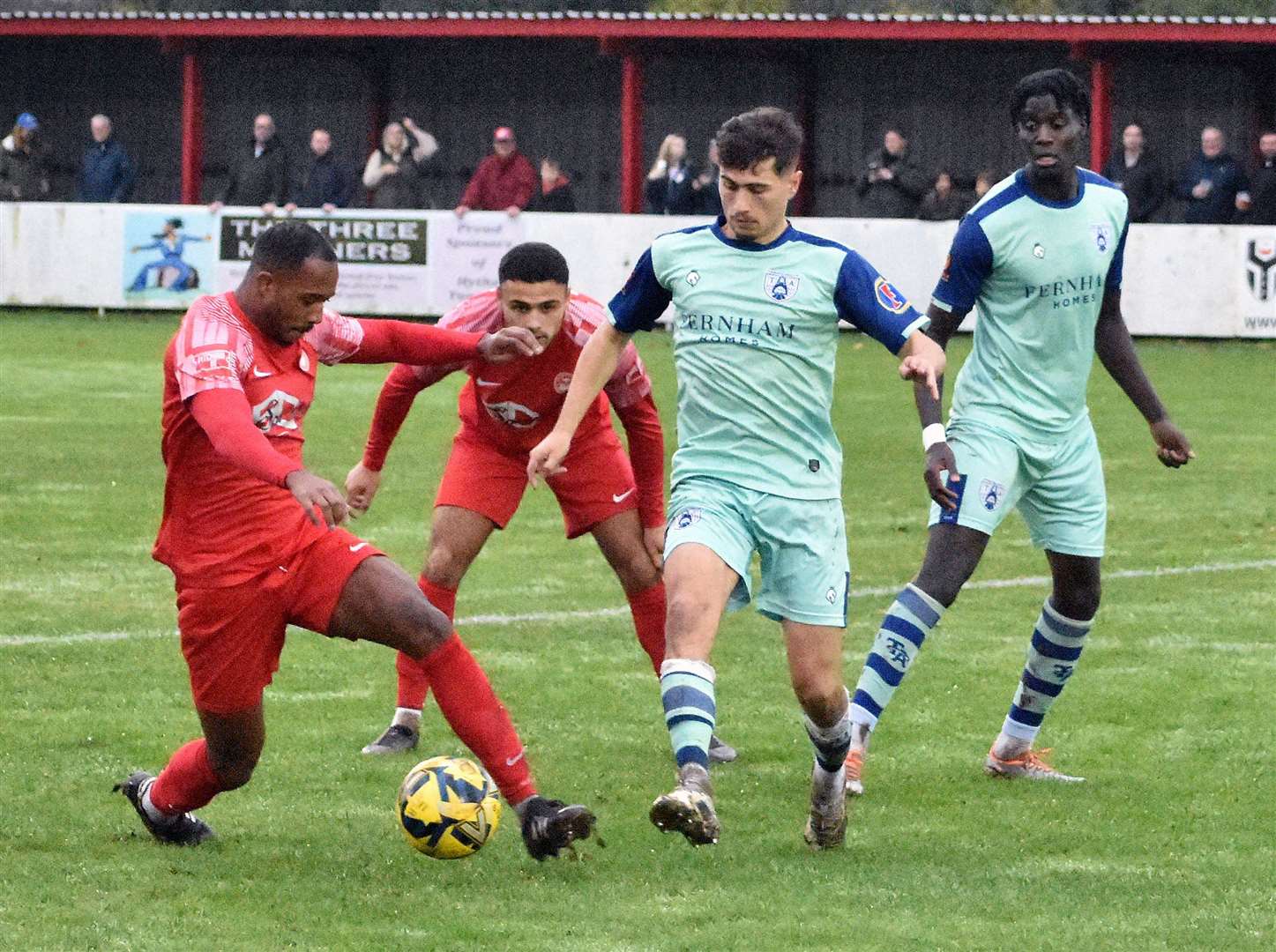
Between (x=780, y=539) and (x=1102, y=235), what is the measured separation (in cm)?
176

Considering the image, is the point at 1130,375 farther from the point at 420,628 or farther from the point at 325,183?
the point at 325,183

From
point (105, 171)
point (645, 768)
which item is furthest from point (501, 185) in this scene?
point (645, 768)

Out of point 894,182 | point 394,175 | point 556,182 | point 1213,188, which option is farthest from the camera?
point 394,175

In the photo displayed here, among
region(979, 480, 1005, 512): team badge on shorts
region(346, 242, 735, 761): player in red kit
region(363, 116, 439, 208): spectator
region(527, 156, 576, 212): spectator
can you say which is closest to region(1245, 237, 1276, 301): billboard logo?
region(527, 156, 576, 212): spectator

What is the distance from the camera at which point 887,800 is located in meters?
6.85

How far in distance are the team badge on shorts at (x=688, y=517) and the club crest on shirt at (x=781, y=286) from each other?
598mm

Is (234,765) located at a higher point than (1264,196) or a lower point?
lower

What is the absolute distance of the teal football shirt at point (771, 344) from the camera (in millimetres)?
6047

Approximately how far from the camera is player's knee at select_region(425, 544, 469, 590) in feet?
25.0

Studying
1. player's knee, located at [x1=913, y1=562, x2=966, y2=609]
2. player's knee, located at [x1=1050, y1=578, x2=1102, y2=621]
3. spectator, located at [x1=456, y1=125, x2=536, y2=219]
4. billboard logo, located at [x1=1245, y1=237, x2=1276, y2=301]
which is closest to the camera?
player's knee, located at [x1=913, y1=562, x2=966, y2=609]

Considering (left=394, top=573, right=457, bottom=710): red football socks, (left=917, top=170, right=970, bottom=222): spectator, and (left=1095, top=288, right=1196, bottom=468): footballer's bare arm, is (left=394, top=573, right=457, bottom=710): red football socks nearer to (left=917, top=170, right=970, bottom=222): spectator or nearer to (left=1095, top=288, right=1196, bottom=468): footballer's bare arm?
(left=1095, top=288, right=1196, bottom=468): footballer's bare arm

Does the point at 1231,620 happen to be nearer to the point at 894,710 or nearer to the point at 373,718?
the point at 894,710

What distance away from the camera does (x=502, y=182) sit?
1026 inches

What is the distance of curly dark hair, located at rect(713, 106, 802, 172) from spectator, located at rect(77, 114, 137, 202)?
927 inches
